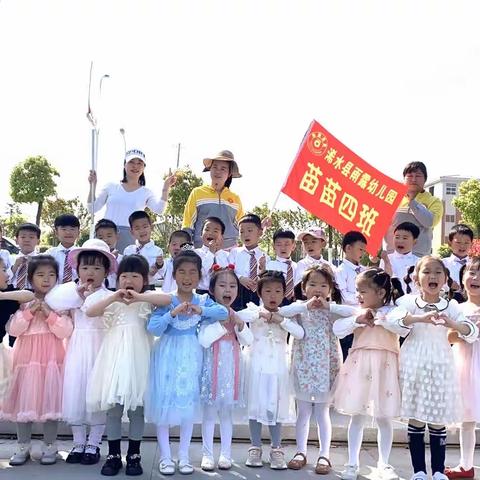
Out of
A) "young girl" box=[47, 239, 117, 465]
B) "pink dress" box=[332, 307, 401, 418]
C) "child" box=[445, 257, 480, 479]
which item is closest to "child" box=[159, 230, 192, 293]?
"young girl" box=[47, 239, 117, 465]

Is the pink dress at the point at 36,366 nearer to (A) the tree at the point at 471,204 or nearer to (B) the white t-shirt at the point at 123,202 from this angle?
(B) the white t-shirt at the point at 123,202

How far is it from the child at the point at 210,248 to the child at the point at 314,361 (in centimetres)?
143

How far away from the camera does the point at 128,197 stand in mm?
6172

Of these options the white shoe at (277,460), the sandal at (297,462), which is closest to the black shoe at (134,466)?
the white shoe at (277,460)

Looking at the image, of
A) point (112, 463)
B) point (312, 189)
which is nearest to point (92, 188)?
point (312, 189)

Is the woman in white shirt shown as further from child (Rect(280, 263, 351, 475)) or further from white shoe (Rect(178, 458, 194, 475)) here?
white shoe (Rect(178, 458, 194, 475))

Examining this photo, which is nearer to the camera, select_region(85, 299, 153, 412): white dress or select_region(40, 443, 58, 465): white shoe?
select_region(85, 299, 153, 412): white dress

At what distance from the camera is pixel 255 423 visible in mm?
4340

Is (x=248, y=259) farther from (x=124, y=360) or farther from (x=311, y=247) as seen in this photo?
(x=124, y=360)

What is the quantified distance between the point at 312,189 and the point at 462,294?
2.06 m

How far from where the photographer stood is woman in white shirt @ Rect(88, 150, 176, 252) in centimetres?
612

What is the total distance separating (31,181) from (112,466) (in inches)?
1232

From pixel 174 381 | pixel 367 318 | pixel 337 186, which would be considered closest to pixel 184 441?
pixel 174 381

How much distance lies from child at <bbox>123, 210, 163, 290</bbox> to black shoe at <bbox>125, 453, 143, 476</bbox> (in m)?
2.02
